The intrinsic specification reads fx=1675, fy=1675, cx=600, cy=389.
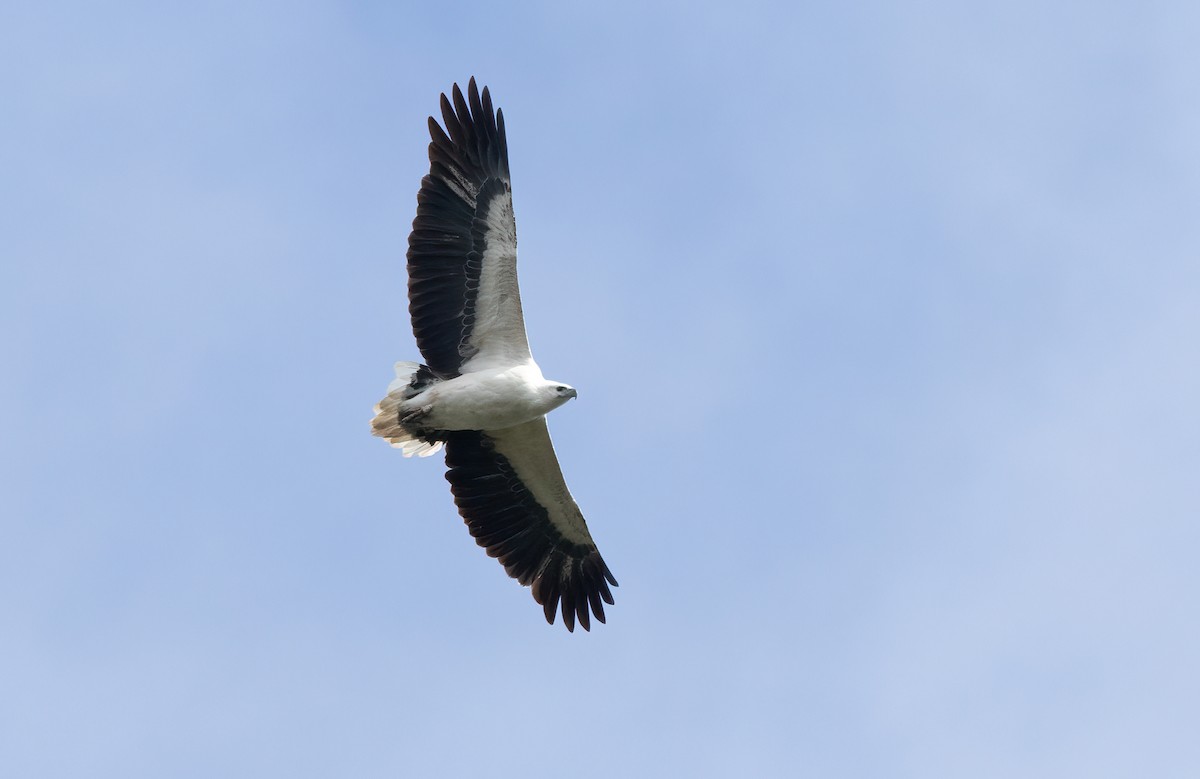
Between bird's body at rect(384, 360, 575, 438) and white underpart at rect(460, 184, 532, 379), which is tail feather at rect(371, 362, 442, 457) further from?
white underpart at rect(460, 184, 532, 379)

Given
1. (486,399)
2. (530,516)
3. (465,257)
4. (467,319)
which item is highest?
(465,257)

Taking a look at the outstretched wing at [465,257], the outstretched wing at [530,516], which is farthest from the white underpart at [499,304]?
the outstretched wing at [530,516]

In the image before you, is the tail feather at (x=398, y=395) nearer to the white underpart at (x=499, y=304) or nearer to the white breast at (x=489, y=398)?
the white breast at (x=489, y=398)

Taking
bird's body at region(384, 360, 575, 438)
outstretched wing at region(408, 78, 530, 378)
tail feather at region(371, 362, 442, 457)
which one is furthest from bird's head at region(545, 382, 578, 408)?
tail feather at region(371, 362, 442, 457)

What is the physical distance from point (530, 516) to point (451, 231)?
3.77 meters

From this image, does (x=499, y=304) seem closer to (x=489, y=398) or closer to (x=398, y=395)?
(x=489, y=398)

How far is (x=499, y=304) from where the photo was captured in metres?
19.4

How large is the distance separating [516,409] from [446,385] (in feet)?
2.79

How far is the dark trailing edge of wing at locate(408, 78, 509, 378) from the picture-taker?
63.2ft

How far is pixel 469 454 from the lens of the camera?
20.2 metres

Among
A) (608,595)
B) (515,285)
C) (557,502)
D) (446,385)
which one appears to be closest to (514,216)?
(515,285)

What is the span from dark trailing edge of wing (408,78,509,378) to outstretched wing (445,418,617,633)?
1.25 m

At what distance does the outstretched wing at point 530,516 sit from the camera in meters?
20.1

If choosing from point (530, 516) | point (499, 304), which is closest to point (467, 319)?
point (499, 304)
